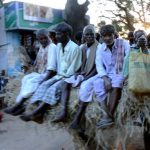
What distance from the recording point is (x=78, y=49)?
495 centimetres

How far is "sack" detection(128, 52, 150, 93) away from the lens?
3.84 m

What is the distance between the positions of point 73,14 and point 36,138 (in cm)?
538

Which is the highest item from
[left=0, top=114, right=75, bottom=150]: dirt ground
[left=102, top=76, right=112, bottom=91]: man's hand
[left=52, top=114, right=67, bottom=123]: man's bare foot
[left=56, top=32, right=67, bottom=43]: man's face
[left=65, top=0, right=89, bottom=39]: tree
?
[left=65, top=0, right=89, bottom=39]: tree

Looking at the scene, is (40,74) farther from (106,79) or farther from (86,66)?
(106,79)

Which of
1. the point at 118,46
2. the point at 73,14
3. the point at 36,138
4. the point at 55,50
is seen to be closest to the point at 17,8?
the point at 73,14

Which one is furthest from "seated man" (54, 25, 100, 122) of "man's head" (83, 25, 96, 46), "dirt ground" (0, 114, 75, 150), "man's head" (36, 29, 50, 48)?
"dirt ground" (0, 114, 75, 150)

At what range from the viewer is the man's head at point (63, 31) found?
485cm

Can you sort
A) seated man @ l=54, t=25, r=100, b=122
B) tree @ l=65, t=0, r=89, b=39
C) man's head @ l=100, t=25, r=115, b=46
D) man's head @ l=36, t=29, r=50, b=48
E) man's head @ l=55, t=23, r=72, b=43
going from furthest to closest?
tree @ l=65, t=0, r=89, b=39
man's head @ l=36, t=29, r=50, b=48
man's head @ l=55, t=23, r=72, b=43
seated man @ l=54, t=25, r=100, b=122
man's head @ l=100, t=25, r=115, b=46

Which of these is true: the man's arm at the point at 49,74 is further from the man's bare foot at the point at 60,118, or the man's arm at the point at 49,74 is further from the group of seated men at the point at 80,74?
the man's bare foot at the point at 60,118

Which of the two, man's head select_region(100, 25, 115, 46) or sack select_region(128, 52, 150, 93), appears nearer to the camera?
sack select_region(128, 52, 150, 93)

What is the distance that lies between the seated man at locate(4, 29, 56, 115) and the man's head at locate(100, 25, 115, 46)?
0.97 metres

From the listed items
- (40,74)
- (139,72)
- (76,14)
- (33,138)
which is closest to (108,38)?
(139,72)

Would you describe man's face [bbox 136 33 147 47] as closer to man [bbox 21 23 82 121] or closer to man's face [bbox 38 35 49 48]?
man [bbox 21 23 82 121]

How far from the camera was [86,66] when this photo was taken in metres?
4.85
